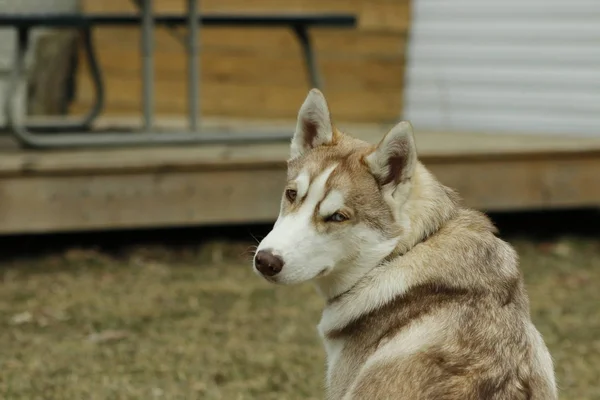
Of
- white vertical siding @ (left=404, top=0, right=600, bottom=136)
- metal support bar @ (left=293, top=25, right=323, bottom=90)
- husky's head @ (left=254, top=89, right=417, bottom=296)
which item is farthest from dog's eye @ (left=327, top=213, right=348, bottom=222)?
white vertical siding @ (left=404, top=0, right=600, bottom=136)

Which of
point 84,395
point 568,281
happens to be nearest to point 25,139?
point 84,395

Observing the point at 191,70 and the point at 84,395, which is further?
the point at 191,70

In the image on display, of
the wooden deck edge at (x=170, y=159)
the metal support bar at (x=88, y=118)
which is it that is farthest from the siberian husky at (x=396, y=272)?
the metal support bar at (x=88, y=118)

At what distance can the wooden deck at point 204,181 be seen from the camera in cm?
629

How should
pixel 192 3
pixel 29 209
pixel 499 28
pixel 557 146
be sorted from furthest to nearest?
pixel 499 28
pixel 557 146
pixel 192 3
pixel 29 209

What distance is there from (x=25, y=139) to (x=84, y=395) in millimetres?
2463

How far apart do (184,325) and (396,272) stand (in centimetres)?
256

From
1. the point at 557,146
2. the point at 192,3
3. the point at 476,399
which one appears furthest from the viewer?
the point at 557,146

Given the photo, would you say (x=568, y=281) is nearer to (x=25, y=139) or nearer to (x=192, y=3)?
(x=192, y=3)

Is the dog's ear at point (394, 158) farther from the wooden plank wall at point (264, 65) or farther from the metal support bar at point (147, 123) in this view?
the wooden plank wall at point (264, 65)

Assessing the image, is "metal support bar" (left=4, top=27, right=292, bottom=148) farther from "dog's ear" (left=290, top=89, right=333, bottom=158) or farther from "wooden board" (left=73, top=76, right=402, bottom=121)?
"dog's ear" (left=290, top=89, right=333, bottom=158)

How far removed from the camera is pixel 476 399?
2814 millimetres

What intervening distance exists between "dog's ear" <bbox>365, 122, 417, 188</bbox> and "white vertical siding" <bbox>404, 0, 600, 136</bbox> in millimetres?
6028

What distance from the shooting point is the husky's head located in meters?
3.19
